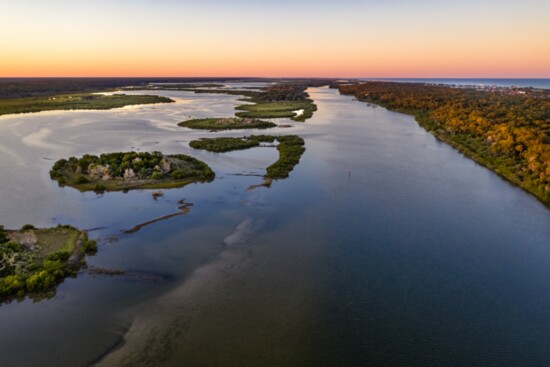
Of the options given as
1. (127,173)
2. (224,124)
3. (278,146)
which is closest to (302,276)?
(127,173)

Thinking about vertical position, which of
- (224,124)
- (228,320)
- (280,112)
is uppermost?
(280,112)

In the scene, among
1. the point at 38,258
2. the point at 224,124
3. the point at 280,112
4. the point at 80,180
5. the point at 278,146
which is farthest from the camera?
the point at 280,112

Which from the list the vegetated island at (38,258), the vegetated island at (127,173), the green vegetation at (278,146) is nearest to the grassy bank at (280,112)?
the green vegetation at (278,146)

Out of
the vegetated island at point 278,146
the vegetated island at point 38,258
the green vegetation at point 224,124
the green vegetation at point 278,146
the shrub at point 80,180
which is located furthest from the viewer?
the green vegetation at point 224,124

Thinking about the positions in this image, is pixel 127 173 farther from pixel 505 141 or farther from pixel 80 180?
pixel 505 141

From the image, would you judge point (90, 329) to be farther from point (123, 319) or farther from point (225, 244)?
point (225, 244)

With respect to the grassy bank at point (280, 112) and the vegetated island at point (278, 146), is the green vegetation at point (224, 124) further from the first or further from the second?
the vegetated island at point (278, 146)
